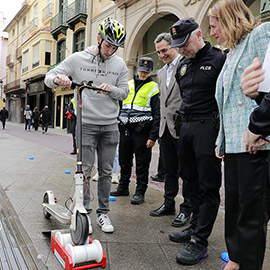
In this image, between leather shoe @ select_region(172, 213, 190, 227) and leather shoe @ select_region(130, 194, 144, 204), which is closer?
leather shoe @ select_region(172, 213, 190, 227)

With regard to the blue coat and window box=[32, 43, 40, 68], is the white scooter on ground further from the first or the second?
window box=[32, 43, 40, 68]

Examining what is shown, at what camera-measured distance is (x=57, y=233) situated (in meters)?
2.41

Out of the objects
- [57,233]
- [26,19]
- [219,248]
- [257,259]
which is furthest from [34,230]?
[26,19]

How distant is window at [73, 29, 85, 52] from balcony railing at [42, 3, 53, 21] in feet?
22.1

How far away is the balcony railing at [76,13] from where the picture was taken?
19250mm

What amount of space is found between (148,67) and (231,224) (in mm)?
2599

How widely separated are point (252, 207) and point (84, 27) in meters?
20.0

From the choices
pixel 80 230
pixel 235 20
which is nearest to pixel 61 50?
pixel 80 230

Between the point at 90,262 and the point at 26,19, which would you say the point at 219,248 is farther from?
the point at 26,19

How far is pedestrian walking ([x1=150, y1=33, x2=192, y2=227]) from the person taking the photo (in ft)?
10.9

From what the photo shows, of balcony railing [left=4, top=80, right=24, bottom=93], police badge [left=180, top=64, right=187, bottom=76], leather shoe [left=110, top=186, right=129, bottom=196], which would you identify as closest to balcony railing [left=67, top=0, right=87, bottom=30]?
balcony railing [left=4, top=80, right=24, bottom=93]

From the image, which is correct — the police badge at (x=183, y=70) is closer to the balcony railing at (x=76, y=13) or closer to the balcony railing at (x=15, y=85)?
the balcony railing at (x=76, y=13)

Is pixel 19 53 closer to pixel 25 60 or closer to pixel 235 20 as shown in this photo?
pixel 25 60

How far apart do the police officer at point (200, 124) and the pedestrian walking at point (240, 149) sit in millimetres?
439
